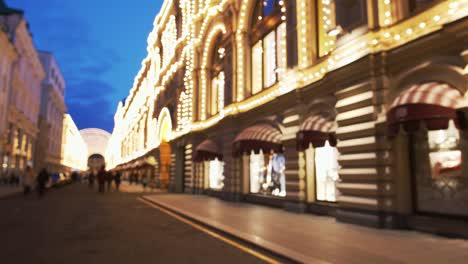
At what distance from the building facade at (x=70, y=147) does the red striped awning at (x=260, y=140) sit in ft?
313

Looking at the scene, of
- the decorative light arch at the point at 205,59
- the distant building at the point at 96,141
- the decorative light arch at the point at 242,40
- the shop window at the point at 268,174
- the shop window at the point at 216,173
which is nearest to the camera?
the shop window at the point at 268,174

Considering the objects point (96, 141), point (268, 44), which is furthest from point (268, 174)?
point (96, 141)

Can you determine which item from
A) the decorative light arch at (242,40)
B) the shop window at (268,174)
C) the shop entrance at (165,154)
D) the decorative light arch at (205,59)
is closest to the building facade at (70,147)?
the shop entrance at (165,154)

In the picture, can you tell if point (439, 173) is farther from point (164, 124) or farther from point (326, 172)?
point (164, 124)

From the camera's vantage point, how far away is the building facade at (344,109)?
362 inches

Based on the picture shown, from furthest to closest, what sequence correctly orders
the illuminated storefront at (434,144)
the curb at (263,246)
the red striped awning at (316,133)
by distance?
1. the red striped awning at (316,133)
2. the illuminated storefront at (434,144)
3. the curb at (263,246)

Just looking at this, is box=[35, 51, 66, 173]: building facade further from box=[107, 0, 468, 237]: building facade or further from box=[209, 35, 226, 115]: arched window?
box=[107, 0, 468, 237]: building facade

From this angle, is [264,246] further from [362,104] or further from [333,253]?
[362,104]

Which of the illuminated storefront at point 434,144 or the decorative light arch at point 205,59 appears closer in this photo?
the illuminated storefront at point 434,144

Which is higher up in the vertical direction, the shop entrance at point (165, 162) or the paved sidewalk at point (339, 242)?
Result: the shop entrance at point (165, 162)

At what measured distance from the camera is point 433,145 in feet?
32.7

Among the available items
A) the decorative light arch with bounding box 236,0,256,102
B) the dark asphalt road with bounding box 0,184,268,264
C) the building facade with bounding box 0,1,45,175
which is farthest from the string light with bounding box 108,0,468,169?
the building facade with bounding box 0,1,45,175

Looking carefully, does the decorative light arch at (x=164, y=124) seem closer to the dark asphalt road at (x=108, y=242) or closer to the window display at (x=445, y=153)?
the dark asphalt road at (x=108, y=242)

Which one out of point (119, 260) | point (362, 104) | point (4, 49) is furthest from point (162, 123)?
point (119, 260)
